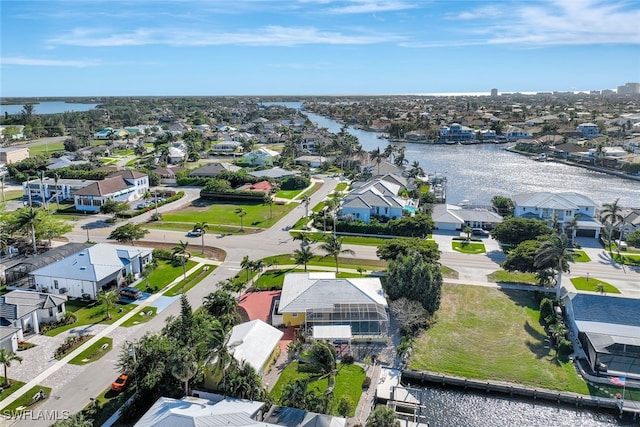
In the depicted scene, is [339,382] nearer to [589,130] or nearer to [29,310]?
[29,310]

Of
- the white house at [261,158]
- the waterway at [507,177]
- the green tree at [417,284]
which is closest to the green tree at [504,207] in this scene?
the waterway at [507,177]

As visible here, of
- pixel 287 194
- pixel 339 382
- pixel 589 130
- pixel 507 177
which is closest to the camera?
pixel 339 382

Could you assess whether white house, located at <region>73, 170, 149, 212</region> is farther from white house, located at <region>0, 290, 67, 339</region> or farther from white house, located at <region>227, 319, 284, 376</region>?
white house, located at <region>227, 319, 284, 376</region>

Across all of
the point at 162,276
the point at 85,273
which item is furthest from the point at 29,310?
the point at 162,276

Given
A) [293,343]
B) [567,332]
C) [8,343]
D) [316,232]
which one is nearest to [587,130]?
[316,232]

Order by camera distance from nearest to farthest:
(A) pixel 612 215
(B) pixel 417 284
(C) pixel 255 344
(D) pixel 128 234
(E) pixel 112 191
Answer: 1. (C) pixel 255 344
2. (B) pixel 417 284
3. (D) pixel 128 234
4. (A) pixel 612 215
5. (E) pixel 112 191

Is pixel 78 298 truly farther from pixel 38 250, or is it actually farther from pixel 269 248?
pixel 269 248
